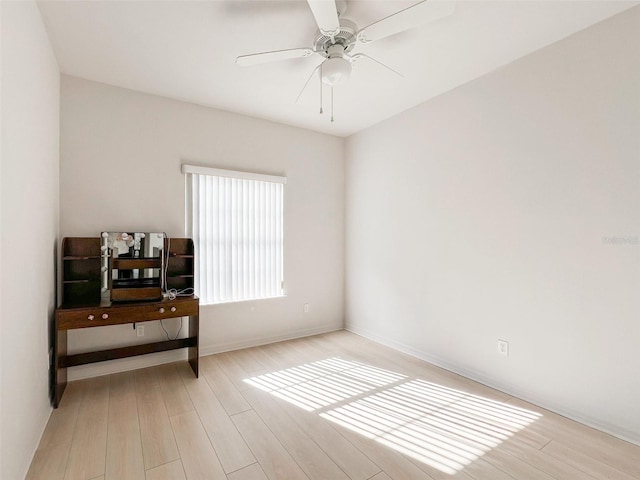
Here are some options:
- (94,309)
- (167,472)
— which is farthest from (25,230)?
(167,472)

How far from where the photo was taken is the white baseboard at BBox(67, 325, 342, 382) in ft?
9.02

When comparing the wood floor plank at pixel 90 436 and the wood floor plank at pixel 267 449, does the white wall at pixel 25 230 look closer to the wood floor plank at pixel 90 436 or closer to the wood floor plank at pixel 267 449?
the wood floor plank at pixel 90 436

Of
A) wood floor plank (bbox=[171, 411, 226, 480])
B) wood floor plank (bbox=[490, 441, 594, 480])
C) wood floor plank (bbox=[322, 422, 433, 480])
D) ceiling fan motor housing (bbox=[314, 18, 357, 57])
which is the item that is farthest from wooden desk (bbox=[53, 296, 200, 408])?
wood floor plank (bbox=[490, 441, 594, 480])

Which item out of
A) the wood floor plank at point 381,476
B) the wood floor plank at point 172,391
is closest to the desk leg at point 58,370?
the wood floor plank at point 172,391

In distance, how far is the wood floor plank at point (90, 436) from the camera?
168 cm

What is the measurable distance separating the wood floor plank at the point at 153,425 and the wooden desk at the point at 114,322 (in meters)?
0.30

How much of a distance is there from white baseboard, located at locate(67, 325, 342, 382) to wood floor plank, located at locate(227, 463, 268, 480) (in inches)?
70.5

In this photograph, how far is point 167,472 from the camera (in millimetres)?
1665

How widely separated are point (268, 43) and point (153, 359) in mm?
3015

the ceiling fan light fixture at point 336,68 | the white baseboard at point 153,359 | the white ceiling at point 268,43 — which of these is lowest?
the white baseboard at point 153,359

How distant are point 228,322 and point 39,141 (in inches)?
89.3

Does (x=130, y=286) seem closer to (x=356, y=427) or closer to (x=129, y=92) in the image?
(x=129, y=92)

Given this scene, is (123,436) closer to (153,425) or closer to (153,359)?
(153,425)

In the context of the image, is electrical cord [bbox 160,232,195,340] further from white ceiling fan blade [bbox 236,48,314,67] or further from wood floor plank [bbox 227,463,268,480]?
white ceiling fan blade [bbox 236,48,314,67]
